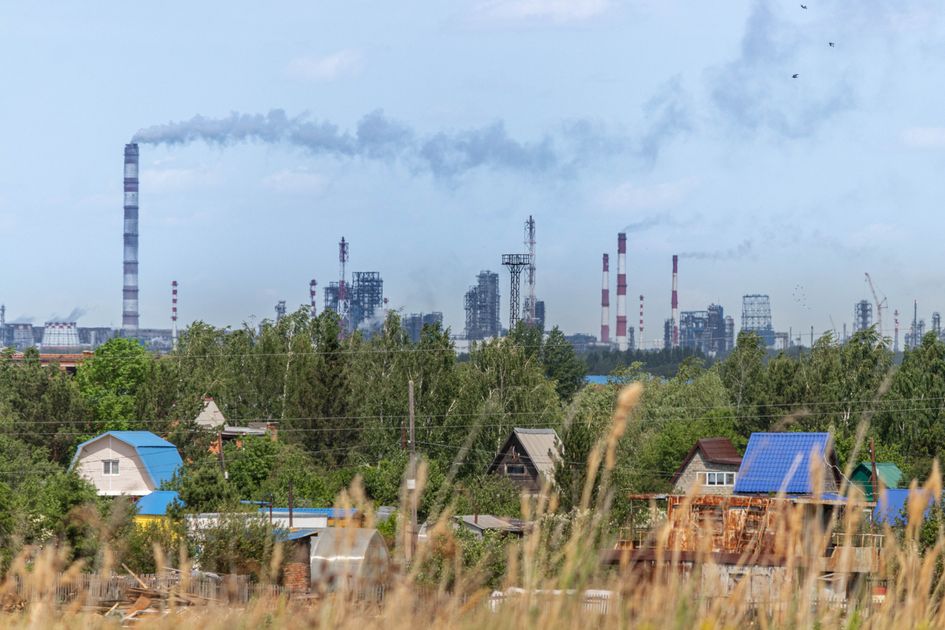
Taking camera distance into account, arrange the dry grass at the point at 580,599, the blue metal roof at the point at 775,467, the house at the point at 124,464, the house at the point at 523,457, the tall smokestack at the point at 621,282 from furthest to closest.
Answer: the tall smokestack at the point at 621,282
the house at the point at 124,464
the house at the point at 523,457
the blue metal roof at the point at 775,467
the dry grass at the point at 580,599

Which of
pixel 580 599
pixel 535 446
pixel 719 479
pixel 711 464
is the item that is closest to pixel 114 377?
pixel 535 446

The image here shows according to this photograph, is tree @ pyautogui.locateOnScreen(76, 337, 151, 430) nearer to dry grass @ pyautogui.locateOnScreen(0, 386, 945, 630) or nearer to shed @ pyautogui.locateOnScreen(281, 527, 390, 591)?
shed @ pyautogui.locateOnScreen(281, 527, 390, 591)

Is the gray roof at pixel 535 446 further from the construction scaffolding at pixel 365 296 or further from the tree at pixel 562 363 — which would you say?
the construction scaffolding at pixel 365 296

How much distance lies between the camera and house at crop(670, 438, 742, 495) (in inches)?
1565

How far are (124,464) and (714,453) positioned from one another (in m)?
19.2

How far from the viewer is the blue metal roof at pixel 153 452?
42.2 m

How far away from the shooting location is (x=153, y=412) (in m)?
48.1

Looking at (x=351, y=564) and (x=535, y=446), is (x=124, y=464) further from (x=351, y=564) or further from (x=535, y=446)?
(x=351, y=564)

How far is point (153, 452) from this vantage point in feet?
140

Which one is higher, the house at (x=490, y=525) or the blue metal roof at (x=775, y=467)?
the blue metal roof at (x=775, y=467)

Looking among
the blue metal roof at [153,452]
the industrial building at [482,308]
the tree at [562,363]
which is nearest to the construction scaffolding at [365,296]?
the industrial building at [482,308]

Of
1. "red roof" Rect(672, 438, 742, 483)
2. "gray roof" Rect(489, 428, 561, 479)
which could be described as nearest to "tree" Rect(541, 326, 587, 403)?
"gray roof" Rect(489, 428, 561, 479)

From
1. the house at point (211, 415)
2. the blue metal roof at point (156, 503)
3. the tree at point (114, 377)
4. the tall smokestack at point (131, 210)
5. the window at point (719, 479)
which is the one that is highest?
the tall smokestack at point (131, 210)

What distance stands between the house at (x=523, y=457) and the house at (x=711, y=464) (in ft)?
13.9
